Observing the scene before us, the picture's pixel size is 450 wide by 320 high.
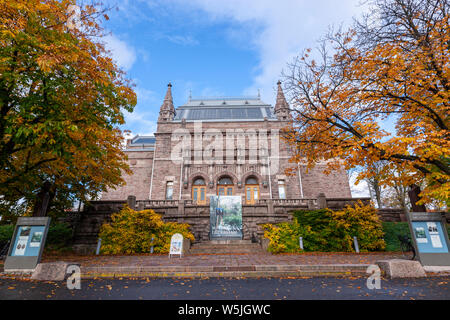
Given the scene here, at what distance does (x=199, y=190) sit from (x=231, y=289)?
19322mm

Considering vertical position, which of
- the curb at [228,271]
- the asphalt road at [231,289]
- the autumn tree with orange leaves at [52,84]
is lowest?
the asphalt road at [231,289]

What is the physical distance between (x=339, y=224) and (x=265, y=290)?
9.48 metres

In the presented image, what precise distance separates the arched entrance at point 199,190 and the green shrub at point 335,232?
11.9 m

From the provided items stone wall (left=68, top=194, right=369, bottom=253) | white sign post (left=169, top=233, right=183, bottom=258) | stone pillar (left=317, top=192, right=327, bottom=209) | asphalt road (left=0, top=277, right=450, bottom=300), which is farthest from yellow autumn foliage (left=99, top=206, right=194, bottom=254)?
stone pillar (left=317, top=192, right=327, bottom=209)

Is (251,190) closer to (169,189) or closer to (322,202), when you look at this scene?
(169,189)

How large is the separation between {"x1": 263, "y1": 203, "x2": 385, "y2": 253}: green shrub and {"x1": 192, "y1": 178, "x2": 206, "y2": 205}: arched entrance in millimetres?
11863

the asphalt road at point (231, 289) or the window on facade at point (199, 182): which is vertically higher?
the window on facade at point (199, 182)

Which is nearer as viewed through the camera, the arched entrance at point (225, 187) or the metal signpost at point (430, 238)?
the metal signpost at point (430, 238)

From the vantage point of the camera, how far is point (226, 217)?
15.1 metres

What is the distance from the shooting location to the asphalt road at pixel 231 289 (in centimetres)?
466

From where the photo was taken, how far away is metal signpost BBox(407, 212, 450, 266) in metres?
6.86

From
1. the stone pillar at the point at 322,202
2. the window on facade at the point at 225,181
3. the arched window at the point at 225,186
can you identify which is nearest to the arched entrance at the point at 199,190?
the arched window at the point at 225,186

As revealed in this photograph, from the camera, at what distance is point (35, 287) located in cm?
555

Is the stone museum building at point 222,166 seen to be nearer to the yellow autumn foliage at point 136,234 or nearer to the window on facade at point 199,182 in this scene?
the window on facade at point 199,182
